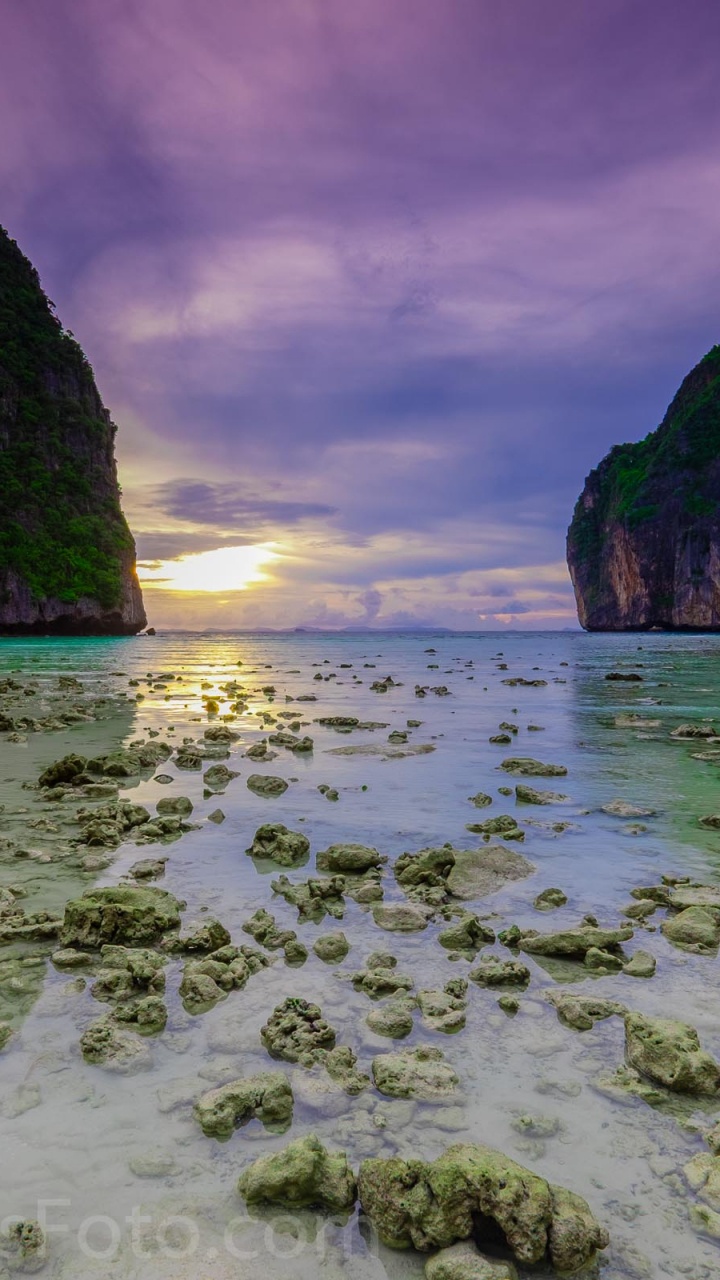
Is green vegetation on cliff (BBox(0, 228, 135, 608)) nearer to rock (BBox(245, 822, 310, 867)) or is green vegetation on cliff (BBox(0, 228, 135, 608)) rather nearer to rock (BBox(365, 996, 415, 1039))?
rock (BBox(245, 822, 310, 867))

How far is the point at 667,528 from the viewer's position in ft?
386

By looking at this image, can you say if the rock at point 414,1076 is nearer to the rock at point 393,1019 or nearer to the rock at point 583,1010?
the rock at point 393,1019

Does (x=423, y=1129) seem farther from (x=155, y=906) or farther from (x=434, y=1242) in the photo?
(x=155, y=906)

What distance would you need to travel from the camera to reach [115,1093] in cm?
304

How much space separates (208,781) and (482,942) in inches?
226

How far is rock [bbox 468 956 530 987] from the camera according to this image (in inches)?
159

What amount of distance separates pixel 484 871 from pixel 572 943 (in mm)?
1522

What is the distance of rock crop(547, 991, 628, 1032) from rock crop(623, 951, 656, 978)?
0.41 metres

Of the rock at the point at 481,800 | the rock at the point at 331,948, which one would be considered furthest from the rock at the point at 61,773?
the rock at the point at 331,948

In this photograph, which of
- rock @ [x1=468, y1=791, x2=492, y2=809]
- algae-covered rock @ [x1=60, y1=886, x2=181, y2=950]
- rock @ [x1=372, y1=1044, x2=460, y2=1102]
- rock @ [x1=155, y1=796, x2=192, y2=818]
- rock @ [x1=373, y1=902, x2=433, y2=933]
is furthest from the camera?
rock @ [x1=468, y1=791, x2=492, y2=809]

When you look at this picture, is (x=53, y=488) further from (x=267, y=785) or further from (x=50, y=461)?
(x=267, y=785)

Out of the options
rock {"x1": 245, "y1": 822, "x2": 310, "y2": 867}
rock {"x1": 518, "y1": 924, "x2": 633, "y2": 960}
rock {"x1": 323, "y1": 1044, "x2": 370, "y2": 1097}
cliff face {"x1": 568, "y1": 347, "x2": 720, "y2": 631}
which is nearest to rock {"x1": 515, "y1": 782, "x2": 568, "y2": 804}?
rock {"x1": 245, "y1": 822, "x2": 310, "y2": 867}

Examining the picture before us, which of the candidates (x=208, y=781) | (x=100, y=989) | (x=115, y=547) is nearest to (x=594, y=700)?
(x=208, y=781)

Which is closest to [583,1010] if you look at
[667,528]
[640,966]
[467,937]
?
[640,966]
